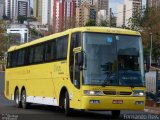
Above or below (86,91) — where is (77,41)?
above

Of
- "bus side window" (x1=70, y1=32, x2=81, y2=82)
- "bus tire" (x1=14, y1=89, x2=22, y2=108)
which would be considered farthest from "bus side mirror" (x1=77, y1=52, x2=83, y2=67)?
"bus tire" (x1=14, y1=89, x2=22, y2=108)

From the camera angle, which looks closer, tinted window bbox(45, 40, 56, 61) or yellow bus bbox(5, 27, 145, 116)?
yellow bus bbox(5, 27, 145, 116)

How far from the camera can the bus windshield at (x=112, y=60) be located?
16328 mm

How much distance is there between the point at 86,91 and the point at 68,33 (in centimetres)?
276

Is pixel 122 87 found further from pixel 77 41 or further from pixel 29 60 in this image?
pixel 29 60

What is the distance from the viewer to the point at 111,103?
1631cm

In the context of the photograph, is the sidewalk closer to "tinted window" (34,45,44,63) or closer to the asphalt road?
the asphalt road

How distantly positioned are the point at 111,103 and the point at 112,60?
1493 mm

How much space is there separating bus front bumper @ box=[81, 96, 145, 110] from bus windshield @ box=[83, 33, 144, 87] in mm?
479

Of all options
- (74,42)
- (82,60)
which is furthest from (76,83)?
(74,42)

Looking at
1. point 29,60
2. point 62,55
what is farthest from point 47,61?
point 29,60

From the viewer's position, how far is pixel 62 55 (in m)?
18.5

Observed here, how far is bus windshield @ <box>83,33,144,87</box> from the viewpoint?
1633cm

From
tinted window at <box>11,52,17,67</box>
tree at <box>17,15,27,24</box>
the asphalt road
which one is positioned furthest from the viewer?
tree at <box>17,15,27,24</box>
